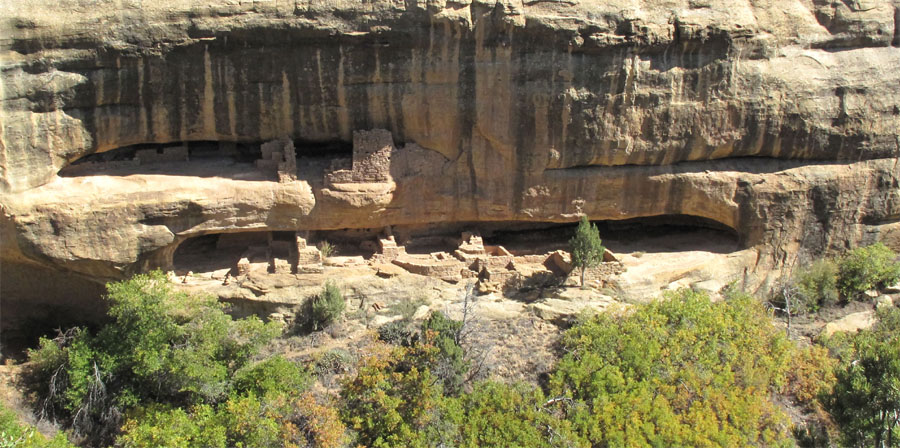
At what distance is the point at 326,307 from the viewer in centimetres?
1232

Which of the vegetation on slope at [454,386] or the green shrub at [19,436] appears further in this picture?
the vegetation on slope at [454,386]

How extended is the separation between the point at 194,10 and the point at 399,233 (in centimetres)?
508

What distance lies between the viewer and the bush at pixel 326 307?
487 inches

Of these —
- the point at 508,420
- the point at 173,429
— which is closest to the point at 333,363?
the point at 173,429

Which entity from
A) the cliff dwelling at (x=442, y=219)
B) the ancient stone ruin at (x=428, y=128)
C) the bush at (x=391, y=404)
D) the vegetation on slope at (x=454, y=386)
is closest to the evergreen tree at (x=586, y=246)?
the cliff dwelling at (x=442, y=219)

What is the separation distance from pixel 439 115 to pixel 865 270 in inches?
327

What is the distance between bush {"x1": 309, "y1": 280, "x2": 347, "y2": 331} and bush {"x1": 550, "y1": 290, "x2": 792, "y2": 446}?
143 inches

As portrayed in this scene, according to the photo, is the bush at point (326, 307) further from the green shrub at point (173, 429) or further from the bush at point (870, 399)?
the bush at point (870, 399)

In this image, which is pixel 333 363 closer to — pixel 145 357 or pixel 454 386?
pixel 454 386

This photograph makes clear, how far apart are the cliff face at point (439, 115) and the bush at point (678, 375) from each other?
7.82ft

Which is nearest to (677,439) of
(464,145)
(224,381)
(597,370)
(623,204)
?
(597,370)

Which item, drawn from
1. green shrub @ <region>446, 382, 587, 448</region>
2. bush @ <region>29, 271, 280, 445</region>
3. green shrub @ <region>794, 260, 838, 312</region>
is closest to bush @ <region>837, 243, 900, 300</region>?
green shrub @ <region>794, 260, 838, 312</region>

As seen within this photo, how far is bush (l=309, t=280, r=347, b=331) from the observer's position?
40.5 feet

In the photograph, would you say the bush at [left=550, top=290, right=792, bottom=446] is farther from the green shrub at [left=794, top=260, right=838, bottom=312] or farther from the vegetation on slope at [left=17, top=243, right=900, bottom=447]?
the green shrub at [left=794, top=260, right=838, bottom=312]
